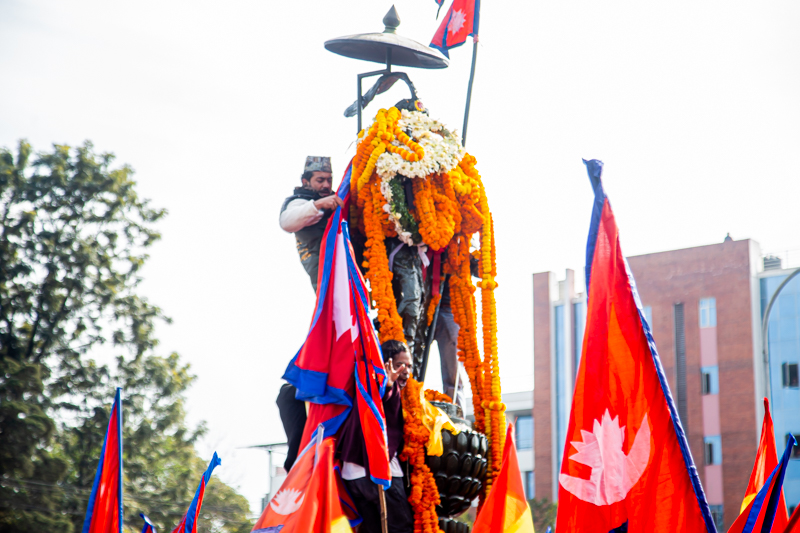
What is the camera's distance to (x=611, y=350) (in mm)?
4867

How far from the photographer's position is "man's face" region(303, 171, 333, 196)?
25.9ft

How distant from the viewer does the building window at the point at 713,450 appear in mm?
38312

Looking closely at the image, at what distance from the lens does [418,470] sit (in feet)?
22.8

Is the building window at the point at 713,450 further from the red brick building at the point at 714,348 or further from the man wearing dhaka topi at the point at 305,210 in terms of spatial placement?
the man wearing dhaka topi at the point at 305,210

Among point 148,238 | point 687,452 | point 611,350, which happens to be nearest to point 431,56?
point 611,350

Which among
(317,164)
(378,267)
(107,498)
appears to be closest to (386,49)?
(317,164)

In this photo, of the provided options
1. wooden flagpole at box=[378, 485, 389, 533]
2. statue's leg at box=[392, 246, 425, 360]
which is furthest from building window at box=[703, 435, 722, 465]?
wooden flagpole at box=[378, 485, 389, 533]

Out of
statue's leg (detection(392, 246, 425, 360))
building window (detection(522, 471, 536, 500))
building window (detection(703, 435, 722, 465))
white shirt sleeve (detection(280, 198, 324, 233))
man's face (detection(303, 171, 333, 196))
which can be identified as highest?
man's face (detection(303, 171, 333, 196))

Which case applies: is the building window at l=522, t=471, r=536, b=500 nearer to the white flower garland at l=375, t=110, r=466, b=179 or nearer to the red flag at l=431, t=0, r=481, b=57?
the red flag at l=431, t=0, r=481, b=57

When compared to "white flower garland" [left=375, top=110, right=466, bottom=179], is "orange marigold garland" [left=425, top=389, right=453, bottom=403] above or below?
below

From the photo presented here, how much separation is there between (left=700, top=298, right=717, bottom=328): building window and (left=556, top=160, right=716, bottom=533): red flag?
36555 mm

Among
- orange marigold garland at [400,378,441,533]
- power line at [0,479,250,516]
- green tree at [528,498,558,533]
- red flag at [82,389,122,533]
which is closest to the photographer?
orange marigold garland at [400,378,441,533]

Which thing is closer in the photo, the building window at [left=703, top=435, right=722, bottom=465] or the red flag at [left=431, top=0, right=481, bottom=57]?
the red flag at [left=431, top=0, right=481, bottom=57]

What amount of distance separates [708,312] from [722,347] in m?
1.53
